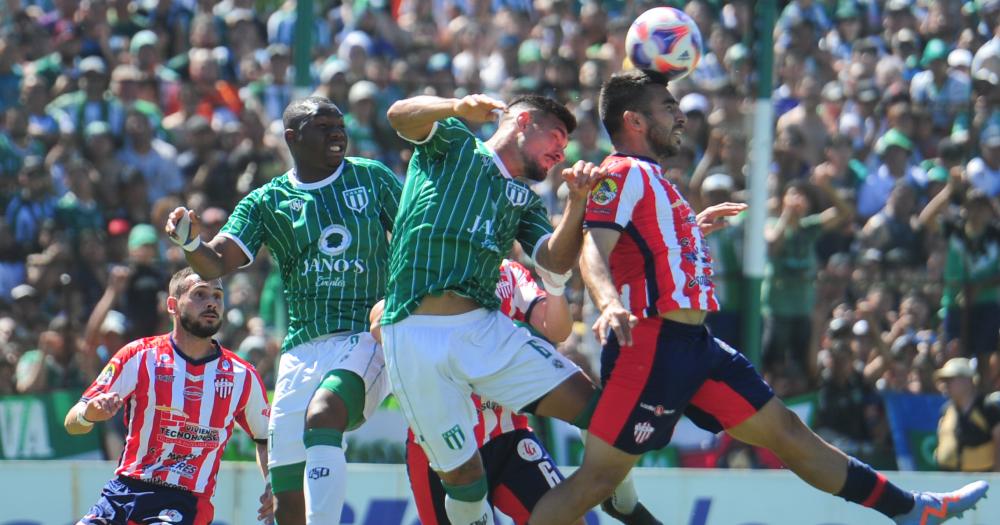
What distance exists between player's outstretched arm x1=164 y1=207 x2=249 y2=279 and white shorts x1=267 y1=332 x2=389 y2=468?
20.6 inches

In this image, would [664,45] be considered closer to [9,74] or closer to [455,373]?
[455,373]

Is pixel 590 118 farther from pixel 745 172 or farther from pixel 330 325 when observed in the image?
pixel 330 325

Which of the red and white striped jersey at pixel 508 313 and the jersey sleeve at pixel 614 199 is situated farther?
the red and white striped jersey at pixel 508 313

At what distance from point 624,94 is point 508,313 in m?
1.28

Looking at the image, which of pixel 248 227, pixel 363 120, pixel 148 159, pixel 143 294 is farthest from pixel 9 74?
pixel 248 227

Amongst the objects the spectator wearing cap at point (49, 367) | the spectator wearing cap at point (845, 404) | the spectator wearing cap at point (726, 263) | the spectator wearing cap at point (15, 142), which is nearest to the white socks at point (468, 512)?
the spectator wearing cap at point (726, 263)

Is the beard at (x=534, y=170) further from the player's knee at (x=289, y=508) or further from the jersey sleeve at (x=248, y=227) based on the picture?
the player's knee at (x=289, y=508)

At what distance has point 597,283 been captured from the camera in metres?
5.68

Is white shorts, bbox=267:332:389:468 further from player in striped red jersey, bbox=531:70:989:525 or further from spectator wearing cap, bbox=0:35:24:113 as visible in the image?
spectator wearing cap, bbox=0:35:24:113

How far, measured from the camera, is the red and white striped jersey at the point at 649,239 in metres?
5.89

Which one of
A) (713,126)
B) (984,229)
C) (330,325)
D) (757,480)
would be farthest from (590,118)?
(330,325)

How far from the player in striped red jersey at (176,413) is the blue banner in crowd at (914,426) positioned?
17.3ft

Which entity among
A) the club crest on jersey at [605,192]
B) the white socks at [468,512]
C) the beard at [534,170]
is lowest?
the white socks at [468,512]

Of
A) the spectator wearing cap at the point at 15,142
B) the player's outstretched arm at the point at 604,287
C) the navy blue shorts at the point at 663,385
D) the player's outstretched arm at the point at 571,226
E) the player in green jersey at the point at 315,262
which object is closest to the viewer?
the player's outstretched arm at the point at 604,287
